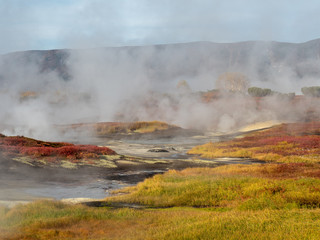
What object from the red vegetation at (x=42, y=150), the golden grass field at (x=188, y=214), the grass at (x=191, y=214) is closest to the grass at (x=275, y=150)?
the red vegetation at (x=42, y=150)

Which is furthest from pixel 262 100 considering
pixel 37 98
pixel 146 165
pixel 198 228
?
pixel 198 228

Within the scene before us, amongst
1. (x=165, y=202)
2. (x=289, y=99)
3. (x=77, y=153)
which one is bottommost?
(x=165, y=202)

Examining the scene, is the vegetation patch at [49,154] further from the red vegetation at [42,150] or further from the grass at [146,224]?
the grass at [146,224]

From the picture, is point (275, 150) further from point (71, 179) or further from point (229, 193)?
point (229, 193)

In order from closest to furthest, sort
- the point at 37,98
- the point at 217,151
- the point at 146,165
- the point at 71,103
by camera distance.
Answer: the point at 146,165 < the point at 217,151 < the point at 37,98 < the point at 71,103

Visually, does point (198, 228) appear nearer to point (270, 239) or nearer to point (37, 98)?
point (270, 239)

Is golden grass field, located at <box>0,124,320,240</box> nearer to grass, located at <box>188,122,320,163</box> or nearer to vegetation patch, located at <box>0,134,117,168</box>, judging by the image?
vegetation patch, located at <box>0,134,117,168</box>

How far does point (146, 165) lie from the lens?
34.3 meters

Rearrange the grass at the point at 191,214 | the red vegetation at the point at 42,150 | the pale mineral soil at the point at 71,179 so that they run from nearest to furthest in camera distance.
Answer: the grass at the point at 191,214
the pale mineral soil at the point at 71,179
the red vegetation at the point at 42,150

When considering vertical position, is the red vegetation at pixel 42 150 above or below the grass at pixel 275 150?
above

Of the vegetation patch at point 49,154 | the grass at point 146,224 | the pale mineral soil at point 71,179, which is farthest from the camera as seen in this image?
the vegetation patch at point 49,154

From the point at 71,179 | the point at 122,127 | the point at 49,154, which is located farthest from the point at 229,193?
the point at 122,127

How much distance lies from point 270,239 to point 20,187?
17.6 metres

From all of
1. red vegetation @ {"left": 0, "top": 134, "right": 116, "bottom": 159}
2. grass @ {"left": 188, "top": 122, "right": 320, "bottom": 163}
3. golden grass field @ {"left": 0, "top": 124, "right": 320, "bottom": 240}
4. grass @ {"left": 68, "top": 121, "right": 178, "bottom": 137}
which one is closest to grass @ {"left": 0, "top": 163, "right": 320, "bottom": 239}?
golden grass field @ {"left": 0, "top": 124, "right": 320, "bottom": 240}
